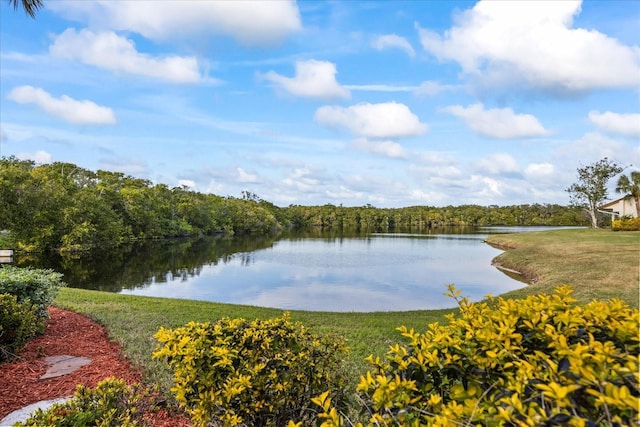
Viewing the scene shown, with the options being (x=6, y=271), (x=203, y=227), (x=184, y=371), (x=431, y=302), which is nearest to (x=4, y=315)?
(x=6, y=271)

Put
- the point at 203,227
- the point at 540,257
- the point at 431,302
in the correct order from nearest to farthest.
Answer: the point at 431,302 < the point at 540,257 < the point at 203,227

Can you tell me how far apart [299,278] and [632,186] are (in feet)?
127

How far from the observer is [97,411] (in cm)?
280

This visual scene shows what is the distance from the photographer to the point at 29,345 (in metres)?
5.93

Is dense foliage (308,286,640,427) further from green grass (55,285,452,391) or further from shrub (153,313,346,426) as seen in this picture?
green grass (55,285,452,391)

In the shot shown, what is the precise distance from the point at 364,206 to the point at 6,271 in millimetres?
127336

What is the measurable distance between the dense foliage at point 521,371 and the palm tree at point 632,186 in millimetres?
49385

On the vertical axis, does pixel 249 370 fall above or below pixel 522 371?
below

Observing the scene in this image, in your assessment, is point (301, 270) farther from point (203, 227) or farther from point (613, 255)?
point (203, 227)

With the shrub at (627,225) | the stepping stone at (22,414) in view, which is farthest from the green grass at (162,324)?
the shrub at (627,225)

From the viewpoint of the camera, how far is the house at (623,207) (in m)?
42.2

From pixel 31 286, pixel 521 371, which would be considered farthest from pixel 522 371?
pixel 31 286

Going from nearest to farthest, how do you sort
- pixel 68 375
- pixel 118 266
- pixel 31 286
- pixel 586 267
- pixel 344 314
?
pixel 68 375, pixel 31 286, pixel 344 314, pixel 586 267, pixel 118 266

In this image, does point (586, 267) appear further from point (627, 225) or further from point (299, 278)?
point (627, 225)
